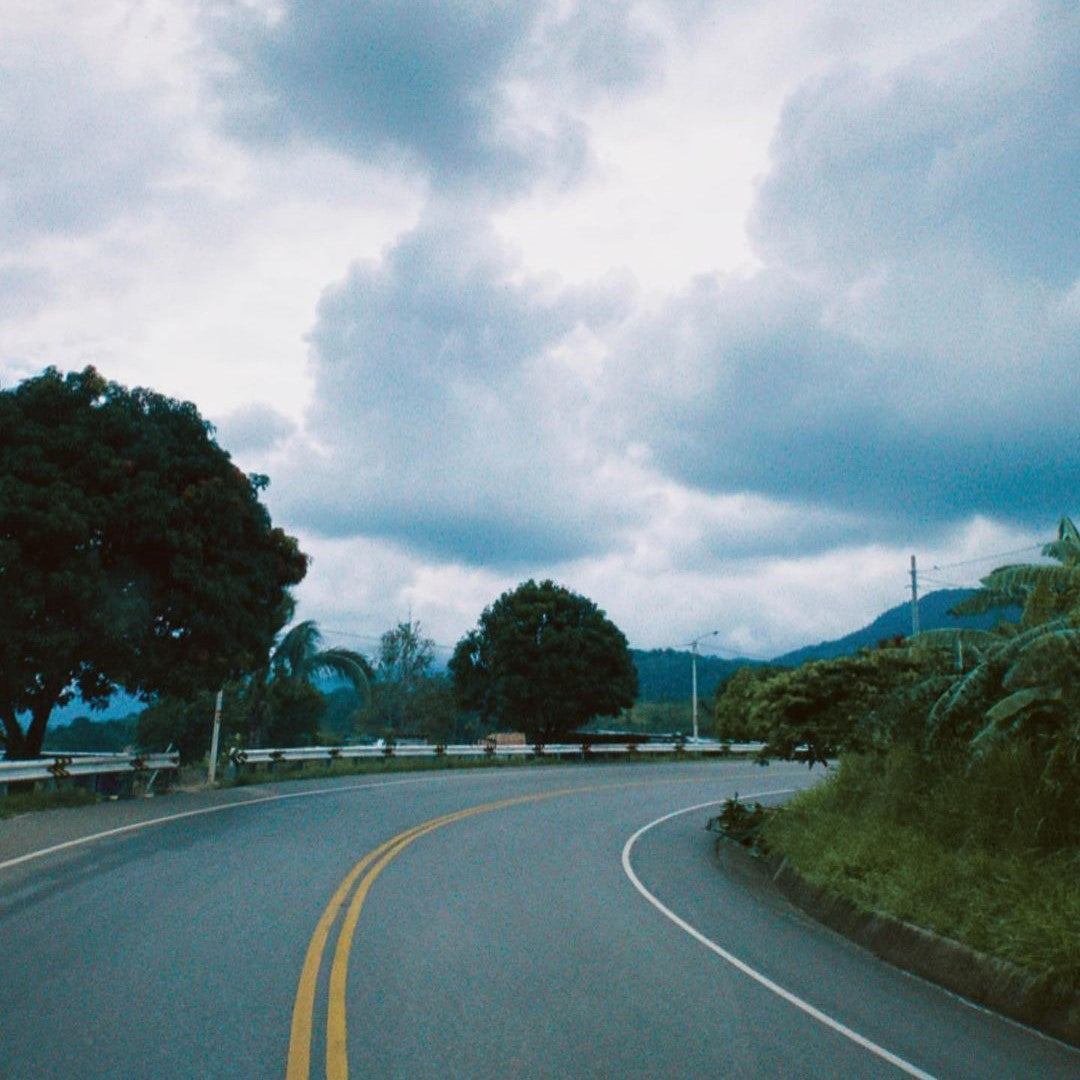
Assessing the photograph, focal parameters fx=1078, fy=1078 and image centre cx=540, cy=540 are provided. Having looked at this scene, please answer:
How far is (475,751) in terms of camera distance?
4441cm

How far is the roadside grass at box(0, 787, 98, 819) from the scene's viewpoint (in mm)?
20047

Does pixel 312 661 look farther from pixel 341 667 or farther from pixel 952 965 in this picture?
pixel 952 965

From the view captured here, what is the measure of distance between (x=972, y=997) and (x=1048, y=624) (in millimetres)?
4619

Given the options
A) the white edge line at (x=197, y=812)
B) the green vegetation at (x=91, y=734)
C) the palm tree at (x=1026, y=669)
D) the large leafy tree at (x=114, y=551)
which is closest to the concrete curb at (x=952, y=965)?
the palm tree at (x=1026, y=669)

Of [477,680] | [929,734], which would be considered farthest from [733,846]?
[477,680]

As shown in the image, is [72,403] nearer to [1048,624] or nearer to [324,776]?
[324,776]

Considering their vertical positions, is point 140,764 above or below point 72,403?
below

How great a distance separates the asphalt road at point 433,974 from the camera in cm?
641

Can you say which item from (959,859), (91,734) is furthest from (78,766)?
(91,734)

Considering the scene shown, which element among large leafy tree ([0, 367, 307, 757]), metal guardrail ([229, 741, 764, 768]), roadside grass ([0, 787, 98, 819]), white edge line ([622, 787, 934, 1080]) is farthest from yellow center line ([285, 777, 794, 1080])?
metal guardrail ([229, 741, 764, 768])

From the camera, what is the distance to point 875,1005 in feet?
26.5

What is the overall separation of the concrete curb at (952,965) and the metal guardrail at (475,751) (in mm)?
23815

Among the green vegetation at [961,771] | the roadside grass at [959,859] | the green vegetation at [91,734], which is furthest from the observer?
the green vegetation at [91,734]

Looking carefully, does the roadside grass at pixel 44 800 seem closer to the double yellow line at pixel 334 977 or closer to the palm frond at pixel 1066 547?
the double yellow line at pixel 334 977
